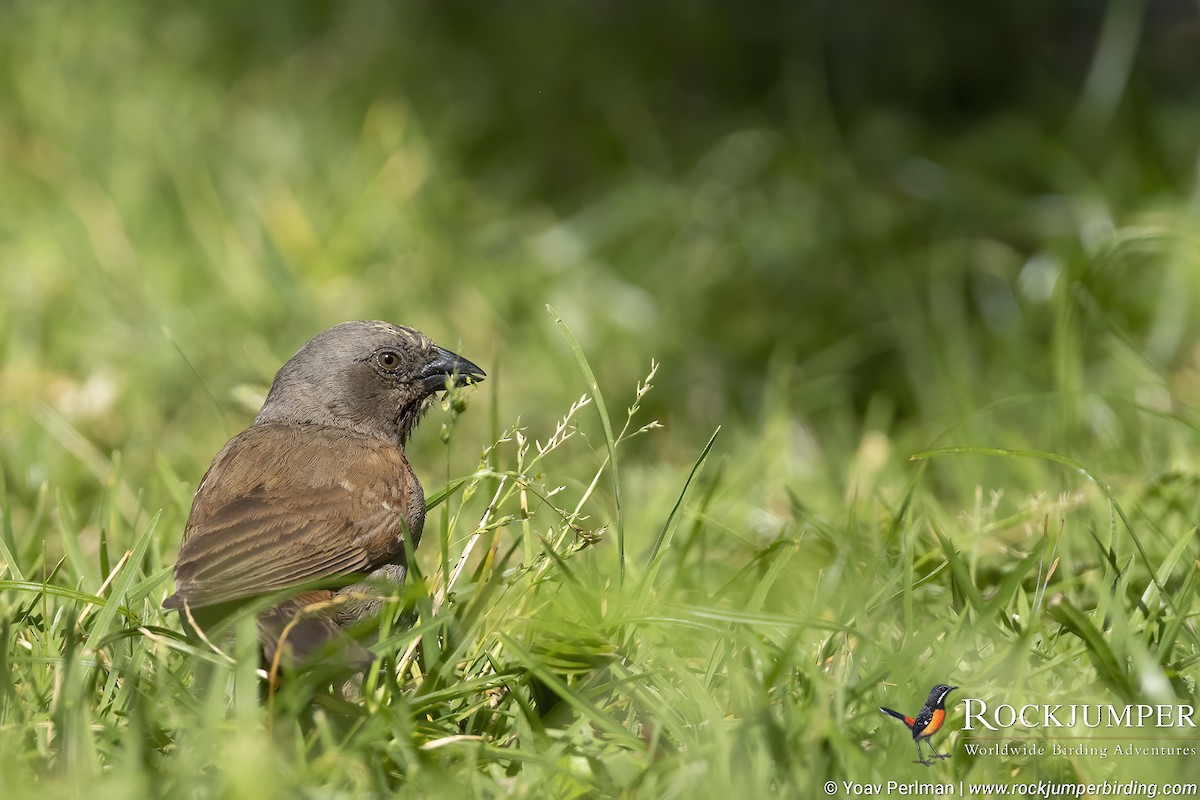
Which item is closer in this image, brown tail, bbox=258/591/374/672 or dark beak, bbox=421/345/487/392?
brown tail, bbox=258/591/374/672

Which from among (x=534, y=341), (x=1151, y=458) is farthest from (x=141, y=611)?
(x=1151, y=458)

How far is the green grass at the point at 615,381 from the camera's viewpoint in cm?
268

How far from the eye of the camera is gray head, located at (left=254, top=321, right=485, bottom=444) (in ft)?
13.0

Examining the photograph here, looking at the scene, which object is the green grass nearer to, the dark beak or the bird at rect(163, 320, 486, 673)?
the bird at rect(163, 320, 486, 673)

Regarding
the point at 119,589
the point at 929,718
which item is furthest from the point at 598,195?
the point at 929,718

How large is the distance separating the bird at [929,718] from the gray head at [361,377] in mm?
1747

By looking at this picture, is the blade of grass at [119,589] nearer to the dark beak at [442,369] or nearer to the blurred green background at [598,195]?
the dark beak at [442,369]

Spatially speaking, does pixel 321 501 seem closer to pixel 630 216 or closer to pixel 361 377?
pixel 361 377

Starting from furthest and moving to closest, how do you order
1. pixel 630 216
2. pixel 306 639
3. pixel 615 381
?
1. pixel 630 216
2. pixel 615 381
3. pixel 306 639

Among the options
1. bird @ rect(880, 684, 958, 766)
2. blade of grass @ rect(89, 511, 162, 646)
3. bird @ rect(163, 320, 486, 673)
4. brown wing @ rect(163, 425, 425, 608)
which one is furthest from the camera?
brown wing @ rect(163, 425, 425, 608)

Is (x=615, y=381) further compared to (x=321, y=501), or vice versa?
(x=615, y=381)

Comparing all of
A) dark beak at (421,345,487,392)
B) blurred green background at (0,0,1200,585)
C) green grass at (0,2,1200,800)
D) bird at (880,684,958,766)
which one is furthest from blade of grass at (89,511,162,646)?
bird at (880,684,958,766)

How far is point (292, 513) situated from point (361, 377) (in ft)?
2.37

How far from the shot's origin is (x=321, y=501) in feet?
11.3
